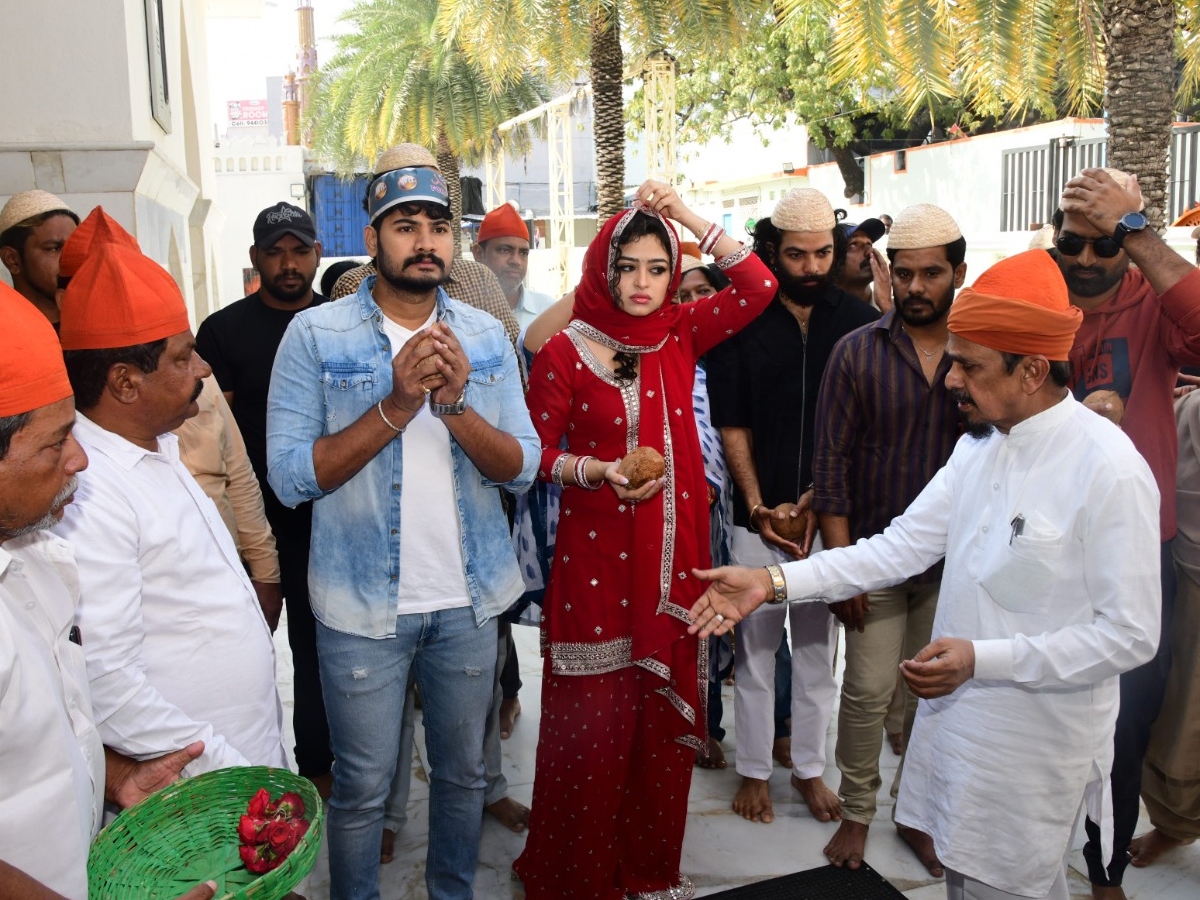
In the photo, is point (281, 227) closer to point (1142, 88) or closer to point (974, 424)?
point (974, 424)

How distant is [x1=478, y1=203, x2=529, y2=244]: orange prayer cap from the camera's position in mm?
5234

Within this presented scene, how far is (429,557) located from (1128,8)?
7734 millimetres

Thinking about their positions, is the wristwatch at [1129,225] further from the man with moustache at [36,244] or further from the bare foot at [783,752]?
the man with moustache at [36,244]

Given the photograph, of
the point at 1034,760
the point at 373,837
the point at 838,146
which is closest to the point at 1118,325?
the point at 1034,760

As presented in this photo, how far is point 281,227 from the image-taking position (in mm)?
4102

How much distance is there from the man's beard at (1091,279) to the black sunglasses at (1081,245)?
0.05m

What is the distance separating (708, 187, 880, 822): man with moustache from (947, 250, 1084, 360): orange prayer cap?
1369 millimetres

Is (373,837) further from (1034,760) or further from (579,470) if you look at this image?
(1034,760)

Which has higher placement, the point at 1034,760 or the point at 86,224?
the point at 86,224

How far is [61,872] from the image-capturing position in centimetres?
162

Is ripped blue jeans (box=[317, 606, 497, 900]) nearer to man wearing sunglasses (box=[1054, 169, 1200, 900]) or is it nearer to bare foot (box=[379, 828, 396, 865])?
bare foot (box=[379, 828, 396, 865])

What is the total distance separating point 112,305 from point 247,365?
1661mm

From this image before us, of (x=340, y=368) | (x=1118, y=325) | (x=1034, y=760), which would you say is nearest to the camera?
(x=1034, y=760)

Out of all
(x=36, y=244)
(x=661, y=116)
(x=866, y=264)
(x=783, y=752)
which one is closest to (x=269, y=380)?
(x=36, y=244)
